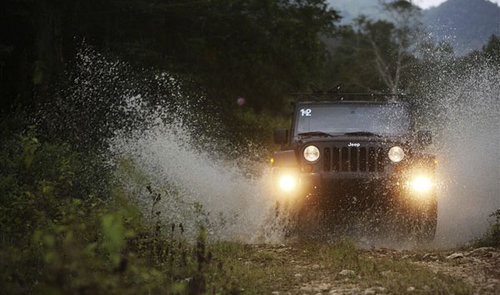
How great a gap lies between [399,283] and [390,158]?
3.04 m

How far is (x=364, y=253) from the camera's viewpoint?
7984 millimetres

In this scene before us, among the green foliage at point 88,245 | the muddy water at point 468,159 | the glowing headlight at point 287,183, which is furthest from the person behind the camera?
the muddy water at point 468,159

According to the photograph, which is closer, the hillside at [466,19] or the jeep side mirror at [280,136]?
the jeep side mirror at [280,136]

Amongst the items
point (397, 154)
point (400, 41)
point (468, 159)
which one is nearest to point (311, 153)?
point (397, 154)

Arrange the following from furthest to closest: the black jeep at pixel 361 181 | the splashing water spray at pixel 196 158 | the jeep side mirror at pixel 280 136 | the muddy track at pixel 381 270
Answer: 1. the jeep side mirror at pixel 280 136
2. the splashing water spray at pixel 196 158
3. the black jeep at pixel 361 181
4. the muddy track at pixel 381 270

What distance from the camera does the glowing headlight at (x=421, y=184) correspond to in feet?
28.8

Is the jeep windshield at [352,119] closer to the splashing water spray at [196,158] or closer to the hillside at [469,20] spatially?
the splashing water spray at [196,158]

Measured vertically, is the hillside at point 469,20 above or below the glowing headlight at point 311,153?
above

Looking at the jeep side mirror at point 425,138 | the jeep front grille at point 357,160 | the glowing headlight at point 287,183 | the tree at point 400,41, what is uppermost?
the tree at point 400,41

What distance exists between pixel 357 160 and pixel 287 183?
0.97m

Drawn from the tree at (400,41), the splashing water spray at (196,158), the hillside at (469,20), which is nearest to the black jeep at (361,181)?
the splashing water spray at (196,158)

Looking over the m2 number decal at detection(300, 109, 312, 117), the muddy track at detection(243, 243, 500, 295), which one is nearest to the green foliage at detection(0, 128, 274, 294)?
the muddy track at detection(243, 243, 500, 295)

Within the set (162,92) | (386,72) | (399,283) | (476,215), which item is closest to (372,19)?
(386,72)

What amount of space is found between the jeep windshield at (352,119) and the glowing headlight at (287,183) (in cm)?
112
